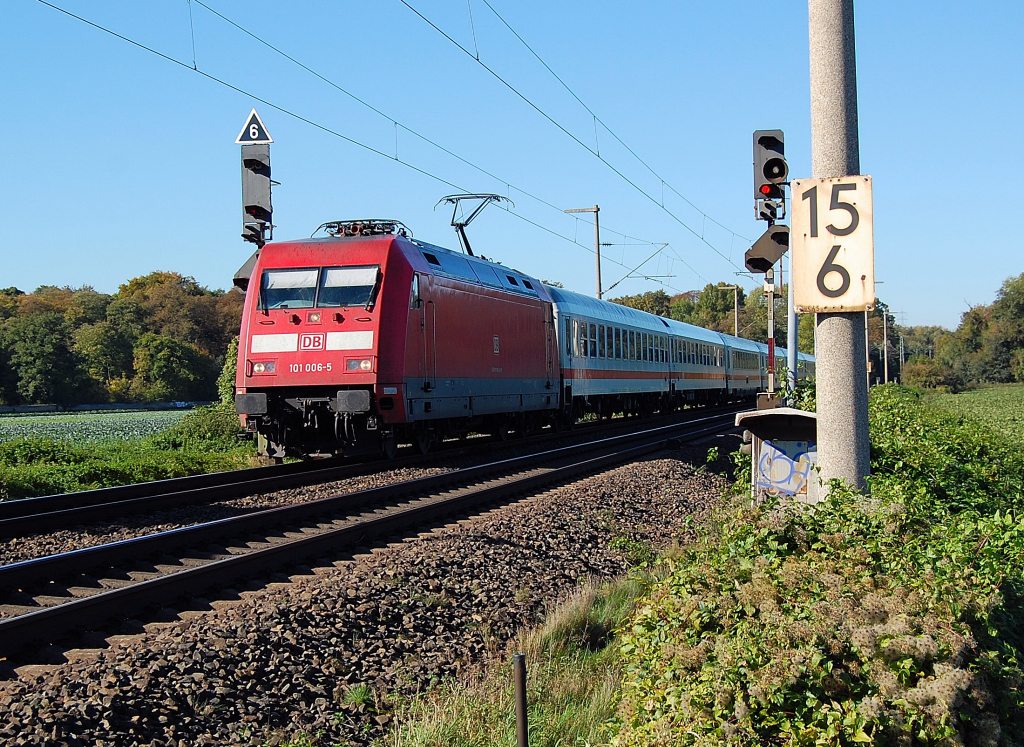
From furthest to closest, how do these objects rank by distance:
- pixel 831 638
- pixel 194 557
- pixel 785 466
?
1. pixel 194 557
2. pixel 785 466
3. pixel 831 638

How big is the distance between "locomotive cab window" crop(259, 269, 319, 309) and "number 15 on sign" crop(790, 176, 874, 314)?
10.3 metres

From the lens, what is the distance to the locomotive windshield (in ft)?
46.5

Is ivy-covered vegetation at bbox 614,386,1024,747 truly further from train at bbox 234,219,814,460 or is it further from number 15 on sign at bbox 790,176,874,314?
train at bbox 234,219,814,460

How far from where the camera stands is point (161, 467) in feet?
48.5

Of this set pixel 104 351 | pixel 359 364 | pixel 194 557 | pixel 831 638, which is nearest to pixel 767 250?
pixel 194 557

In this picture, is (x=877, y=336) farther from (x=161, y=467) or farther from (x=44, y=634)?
(x=44, y=634)

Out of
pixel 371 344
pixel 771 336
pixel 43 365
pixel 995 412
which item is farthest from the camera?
pixel 43 365

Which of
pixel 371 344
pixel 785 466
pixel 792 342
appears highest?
pixel 371 344

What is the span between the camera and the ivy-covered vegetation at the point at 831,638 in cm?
311

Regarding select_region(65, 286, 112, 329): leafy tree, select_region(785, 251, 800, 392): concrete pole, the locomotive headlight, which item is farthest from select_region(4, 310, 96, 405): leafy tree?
select_region(785, 251, 800, 392): concrete pole

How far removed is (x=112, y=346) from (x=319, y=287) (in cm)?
4598

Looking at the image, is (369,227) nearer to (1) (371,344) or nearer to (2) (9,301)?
(1) (371,344)

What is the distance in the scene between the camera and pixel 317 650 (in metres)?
5.43

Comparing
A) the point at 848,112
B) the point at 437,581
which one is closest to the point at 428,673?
the point at 437,581
